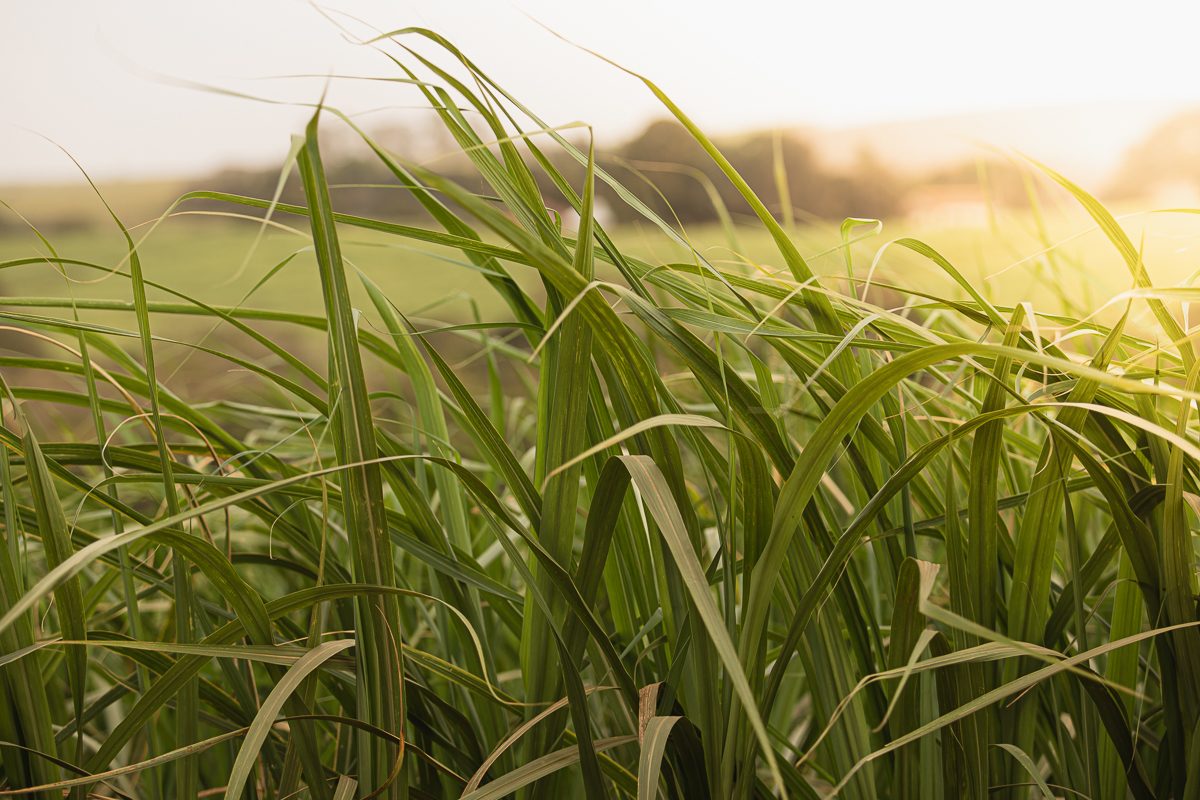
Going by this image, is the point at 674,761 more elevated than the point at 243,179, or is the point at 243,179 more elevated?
the point at 243,179

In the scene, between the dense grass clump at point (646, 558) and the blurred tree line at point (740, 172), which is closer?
the dense grass clump at point (646, 558)

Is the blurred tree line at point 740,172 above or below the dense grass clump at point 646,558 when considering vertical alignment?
above

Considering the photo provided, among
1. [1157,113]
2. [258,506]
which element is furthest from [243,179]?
[1157,113]

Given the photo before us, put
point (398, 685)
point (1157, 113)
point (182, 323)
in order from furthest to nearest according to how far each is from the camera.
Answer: point (182, 323) → point (1157, 113) → point (398, 685)

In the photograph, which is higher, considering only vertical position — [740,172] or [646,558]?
[740,172]

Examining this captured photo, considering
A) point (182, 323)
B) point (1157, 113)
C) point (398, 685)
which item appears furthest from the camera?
point (182, 323)

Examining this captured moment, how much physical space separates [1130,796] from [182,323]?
5.53 feet

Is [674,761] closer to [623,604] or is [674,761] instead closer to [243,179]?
[623,604]

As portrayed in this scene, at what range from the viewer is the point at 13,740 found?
0.17m

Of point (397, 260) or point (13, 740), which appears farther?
point (397, 260)

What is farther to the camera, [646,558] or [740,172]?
[740,172]

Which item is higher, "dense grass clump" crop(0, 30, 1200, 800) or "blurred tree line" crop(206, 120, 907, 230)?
"blurred tree line" crop(206, 120, 907, 230)

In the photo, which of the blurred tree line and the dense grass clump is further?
the blurred tree line

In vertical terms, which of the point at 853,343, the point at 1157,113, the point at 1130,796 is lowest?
the point at 1130,796
